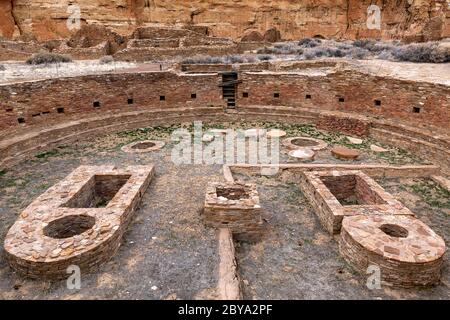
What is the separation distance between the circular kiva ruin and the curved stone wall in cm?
5

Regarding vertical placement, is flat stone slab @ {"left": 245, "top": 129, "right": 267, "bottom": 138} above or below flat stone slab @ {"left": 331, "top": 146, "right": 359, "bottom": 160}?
above

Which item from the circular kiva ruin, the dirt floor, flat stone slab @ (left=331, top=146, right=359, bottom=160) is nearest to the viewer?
the dirt floor


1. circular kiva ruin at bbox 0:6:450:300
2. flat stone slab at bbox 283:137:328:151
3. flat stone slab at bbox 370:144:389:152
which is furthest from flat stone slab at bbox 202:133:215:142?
flat stone slab at bbox 370:144:389:152

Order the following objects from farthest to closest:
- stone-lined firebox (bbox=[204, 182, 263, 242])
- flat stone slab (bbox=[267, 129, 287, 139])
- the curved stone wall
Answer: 1. flat stone slab (bbox=[267, 129, 287, 139])
2. the curved stone wall
3. stone-lined firebox (bbox=[204, 182, 263, 242])

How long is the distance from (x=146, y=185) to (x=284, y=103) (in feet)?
28.4

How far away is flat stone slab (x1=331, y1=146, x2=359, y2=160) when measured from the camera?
10.2 metres

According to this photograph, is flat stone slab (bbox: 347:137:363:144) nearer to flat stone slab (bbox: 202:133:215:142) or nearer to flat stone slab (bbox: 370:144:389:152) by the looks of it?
flat stone slab (bbox: 370:144:389:152)

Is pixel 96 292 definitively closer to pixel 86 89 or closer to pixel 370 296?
pixel 370 296

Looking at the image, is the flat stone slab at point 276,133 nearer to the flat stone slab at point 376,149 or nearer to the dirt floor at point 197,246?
the dirt floor at point 197,246

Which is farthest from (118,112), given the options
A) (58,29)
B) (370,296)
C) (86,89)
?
(58,29)

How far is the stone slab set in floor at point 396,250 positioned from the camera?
506cm

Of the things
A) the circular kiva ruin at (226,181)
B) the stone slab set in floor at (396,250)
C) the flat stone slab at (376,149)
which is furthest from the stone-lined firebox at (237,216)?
the flat stone slab at (376,149)

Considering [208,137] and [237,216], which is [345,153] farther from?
[237,216]

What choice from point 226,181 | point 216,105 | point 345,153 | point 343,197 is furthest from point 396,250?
point 216,105
